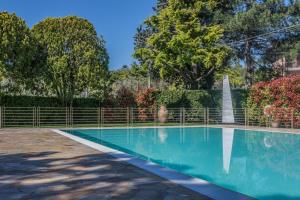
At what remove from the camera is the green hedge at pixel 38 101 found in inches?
760

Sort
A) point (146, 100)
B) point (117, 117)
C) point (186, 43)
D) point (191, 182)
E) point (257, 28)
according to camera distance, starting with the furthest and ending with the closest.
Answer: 1. point (257, 28)
2. point (146, 100)
3. point (117, 117)
4. point (186, 43)
5. point (191, 182)

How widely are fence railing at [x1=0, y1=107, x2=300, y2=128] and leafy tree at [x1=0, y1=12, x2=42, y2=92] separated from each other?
1.42 meters

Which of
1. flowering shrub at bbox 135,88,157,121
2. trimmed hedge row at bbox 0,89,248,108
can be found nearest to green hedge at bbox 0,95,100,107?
trimmed hedge row at bbox 0,89,248,108

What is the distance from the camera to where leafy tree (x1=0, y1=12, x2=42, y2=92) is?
1817 centimetres

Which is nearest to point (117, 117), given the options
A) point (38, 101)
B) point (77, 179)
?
point (38, 101)

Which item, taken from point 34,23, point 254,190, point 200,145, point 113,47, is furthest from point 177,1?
point 254,190

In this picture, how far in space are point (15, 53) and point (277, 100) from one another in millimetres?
12794

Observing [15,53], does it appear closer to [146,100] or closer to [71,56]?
[71,56]

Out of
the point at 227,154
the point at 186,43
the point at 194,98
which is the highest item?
the point at 186,43

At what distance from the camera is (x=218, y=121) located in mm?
22625

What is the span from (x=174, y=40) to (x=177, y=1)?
3051 millimetres

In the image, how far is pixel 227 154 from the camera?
1109 centimetres

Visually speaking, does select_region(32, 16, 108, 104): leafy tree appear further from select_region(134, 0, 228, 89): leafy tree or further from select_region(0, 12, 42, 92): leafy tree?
select_region(134, 0, 228, 89): leafy tree

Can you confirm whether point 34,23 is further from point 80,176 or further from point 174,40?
point 80,176
